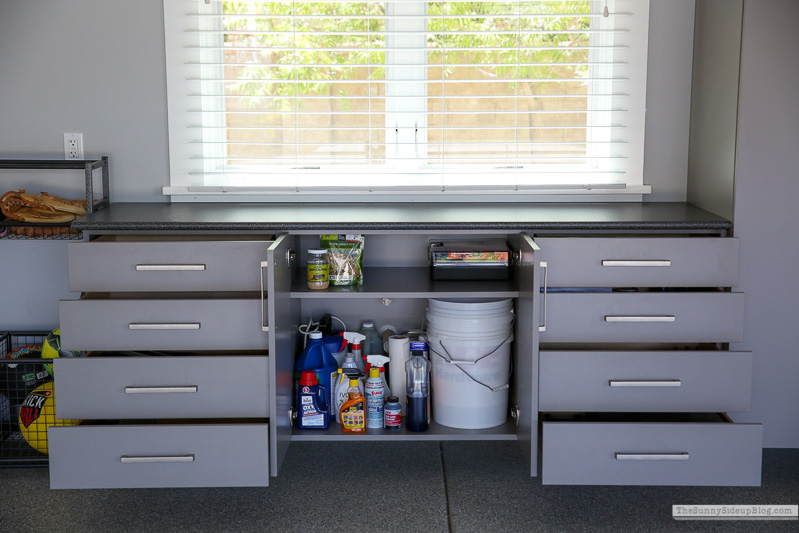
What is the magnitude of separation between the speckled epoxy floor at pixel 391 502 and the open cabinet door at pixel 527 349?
185 mm

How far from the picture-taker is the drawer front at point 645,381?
2234 mm

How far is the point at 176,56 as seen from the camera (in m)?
2.72

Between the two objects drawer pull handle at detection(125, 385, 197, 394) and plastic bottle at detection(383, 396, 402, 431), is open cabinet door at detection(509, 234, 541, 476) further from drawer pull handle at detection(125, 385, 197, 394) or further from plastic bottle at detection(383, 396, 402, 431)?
drawer pull handle at detection(125, 385, 197, 394)

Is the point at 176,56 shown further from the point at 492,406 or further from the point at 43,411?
the point at 492,406

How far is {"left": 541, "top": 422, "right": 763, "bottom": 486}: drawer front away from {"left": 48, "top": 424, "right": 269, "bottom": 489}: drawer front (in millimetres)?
811

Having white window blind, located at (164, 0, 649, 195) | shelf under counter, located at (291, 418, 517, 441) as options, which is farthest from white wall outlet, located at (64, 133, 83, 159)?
shelf under counter, located at (291, 418, 517, 441)

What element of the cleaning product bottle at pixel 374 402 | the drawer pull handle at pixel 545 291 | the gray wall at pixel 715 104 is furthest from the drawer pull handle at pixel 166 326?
the gray wall at pixel 715 104

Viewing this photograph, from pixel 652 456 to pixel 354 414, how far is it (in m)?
0.86

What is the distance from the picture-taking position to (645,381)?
2.26m

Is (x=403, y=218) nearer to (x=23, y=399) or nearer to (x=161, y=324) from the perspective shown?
(x=161, y=324)

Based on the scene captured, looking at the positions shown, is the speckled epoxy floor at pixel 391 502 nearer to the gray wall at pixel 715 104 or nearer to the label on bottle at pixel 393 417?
the label on bottle at pixel 393 417

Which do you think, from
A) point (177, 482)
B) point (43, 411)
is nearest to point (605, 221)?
point (177, 482)

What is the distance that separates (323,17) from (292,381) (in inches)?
47.2

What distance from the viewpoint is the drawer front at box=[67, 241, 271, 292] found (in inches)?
87.5
